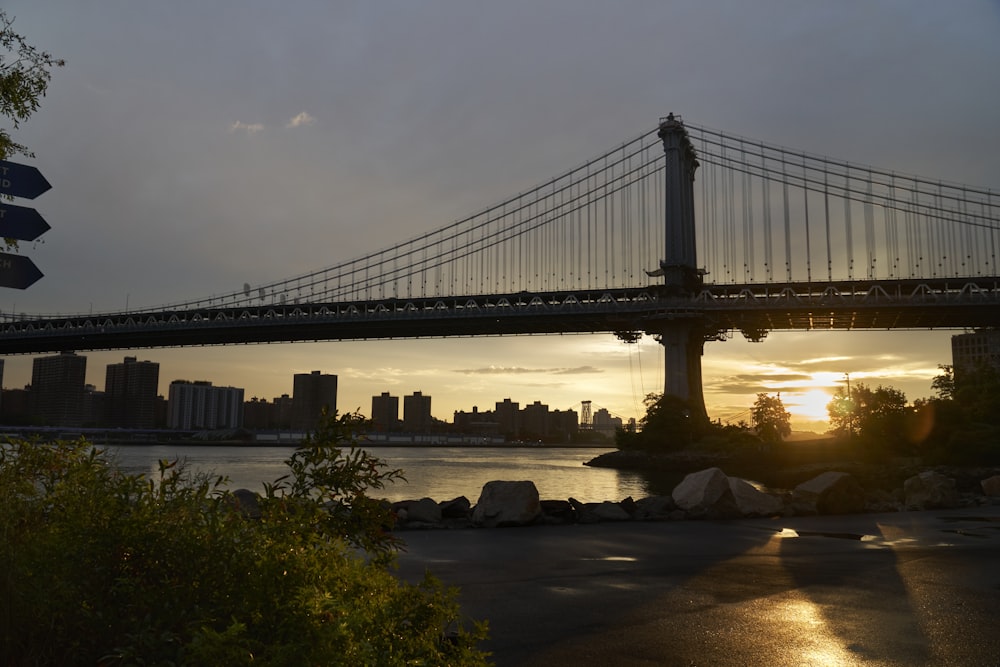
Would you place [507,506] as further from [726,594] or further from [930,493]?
[930,493]

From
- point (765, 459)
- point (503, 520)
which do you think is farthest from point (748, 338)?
point (503, 520)

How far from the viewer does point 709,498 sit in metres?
17.1

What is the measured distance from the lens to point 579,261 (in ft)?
243

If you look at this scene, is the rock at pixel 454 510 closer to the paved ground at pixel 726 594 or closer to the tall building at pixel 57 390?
the paved ground at pixel 726 594

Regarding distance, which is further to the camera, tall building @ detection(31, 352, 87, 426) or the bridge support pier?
tall building @ detection(31, 352, 87, 426)

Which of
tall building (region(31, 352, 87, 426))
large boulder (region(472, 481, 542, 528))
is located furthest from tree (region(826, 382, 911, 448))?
tall building (region(31, 352, 87, 426))

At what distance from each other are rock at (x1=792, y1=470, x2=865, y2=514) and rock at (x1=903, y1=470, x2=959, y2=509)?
1963 millimetres

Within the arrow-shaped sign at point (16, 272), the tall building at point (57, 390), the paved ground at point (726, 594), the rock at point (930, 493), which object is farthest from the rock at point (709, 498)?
the tall building at point (57, 390)

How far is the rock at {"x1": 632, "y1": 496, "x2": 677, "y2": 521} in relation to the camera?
55.0 ft

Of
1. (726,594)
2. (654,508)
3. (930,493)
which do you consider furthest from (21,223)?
(930,493)

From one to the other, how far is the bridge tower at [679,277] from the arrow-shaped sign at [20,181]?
65.4 meters

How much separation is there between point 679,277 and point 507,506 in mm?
58491

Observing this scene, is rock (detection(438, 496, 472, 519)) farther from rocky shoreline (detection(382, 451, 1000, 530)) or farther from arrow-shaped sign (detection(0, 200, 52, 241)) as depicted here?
arrow-shaped sign (detection(0, 200, 52, 241))

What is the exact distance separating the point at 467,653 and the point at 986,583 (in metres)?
8.52
